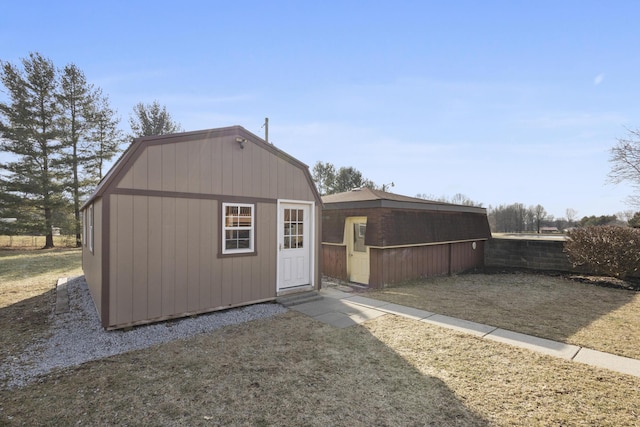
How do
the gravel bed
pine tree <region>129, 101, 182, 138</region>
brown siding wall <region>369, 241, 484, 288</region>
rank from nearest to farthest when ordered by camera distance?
1. the gravel bed
2. brown siding wall <region>369, 241, 484, 288</region>
3. pine tree <region>129, 101, 182, 138</region>

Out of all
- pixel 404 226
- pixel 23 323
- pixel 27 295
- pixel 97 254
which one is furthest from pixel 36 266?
pixel 404 226

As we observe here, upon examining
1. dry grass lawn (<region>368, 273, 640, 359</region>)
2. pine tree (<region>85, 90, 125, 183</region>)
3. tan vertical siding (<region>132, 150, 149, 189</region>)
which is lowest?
dry grass lawn (<region>368, 273, 640, 359</region>)

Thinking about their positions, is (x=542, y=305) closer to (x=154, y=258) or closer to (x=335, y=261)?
(x=335, y=261)

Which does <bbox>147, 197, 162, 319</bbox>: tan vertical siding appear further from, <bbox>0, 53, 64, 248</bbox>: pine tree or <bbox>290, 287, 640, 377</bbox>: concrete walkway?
<bbox>0, 53, 64, 248</bbox>: pine tree

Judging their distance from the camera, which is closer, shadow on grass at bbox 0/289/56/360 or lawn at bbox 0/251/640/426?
lawn at bbox 0/251/640/426

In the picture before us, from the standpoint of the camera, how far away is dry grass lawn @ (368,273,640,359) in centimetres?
489

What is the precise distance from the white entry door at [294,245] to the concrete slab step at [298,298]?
248 mm

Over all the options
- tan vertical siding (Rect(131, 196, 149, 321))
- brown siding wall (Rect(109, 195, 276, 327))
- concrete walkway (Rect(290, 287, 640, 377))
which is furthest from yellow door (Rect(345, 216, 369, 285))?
tan vertical siding (Rect(131, 196, 149, 321))

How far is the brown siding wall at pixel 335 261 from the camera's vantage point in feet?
30.7

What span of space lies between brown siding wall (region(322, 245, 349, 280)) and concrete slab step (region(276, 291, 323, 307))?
7.27ft

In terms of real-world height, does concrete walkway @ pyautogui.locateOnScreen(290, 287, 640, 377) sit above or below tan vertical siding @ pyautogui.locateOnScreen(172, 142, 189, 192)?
below

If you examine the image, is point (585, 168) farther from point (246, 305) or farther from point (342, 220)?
point (246, 305)

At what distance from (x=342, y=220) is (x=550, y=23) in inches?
276

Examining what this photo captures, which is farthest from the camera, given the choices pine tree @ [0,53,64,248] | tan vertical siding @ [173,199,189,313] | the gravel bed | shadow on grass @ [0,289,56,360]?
pine tree @ [0,53,64,248]
